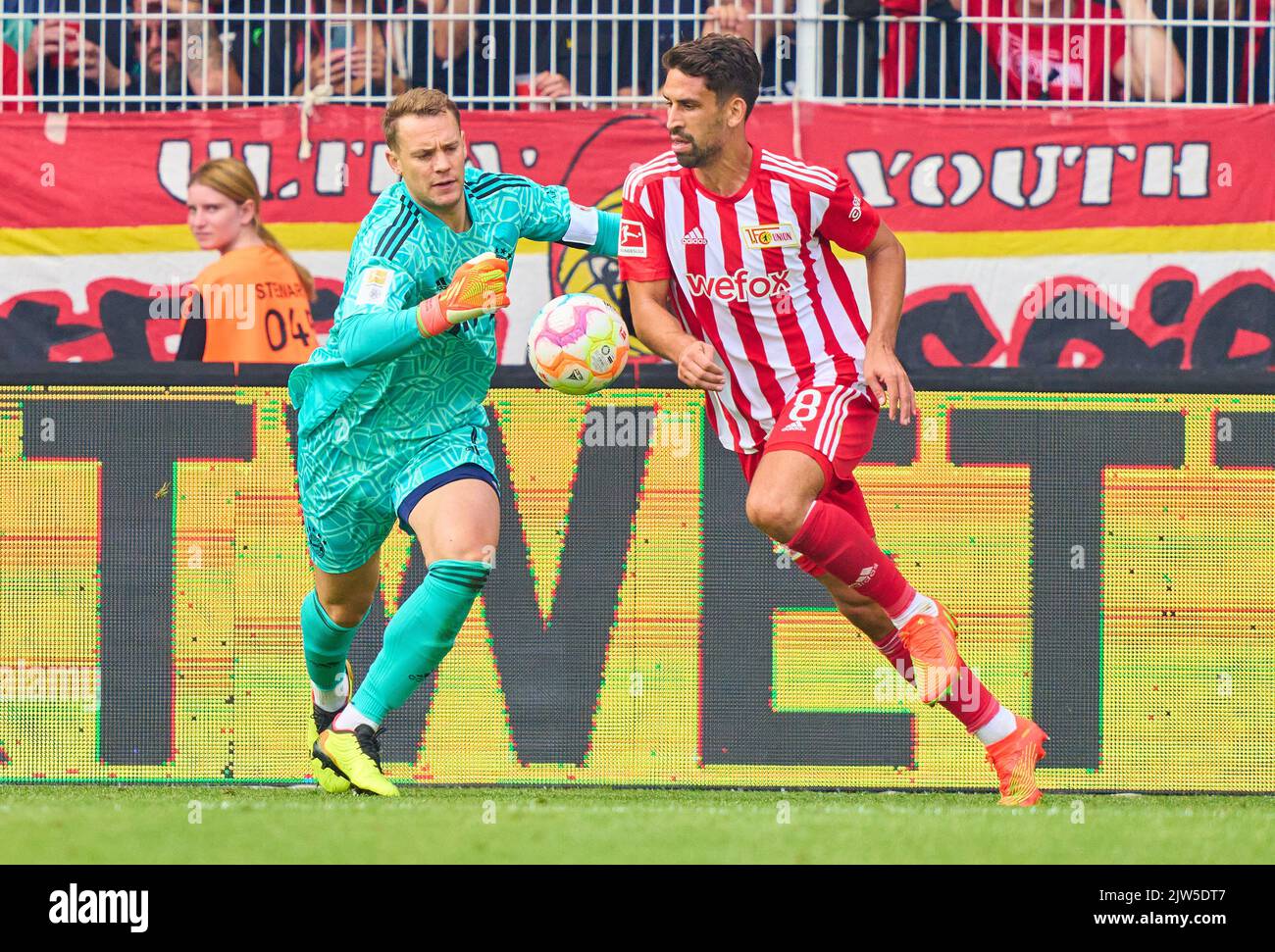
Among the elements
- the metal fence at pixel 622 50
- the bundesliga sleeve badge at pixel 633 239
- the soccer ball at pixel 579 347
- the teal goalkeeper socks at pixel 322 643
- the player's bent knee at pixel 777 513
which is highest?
the metal fence at pixel 622 50

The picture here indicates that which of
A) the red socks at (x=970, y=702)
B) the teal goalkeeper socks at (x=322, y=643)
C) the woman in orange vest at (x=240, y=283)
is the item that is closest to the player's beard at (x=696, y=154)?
the red socks at (x=970, y=702)

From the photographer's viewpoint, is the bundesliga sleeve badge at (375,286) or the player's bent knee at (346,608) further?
the player's bent knee at (346,608)

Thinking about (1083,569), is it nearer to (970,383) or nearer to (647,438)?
(970,383)

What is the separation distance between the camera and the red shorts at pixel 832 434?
18.6 ft

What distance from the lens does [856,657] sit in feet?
20.4

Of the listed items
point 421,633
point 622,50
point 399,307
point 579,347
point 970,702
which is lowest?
point 970,702

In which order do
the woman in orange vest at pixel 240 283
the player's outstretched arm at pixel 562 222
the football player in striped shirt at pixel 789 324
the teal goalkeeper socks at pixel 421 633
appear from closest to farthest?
the teal goalkeeper socks at pixel 421 633
the football player in striped shirt at pixel 789 324
the player's outstretched arm at pixel 562 222
the woman in orange vest at pixel 240 283

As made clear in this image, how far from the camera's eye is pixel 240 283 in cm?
944

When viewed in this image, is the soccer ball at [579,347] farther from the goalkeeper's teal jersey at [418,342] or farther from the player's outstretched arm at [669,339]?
the goalkeeper's teal jersey at [418,342]

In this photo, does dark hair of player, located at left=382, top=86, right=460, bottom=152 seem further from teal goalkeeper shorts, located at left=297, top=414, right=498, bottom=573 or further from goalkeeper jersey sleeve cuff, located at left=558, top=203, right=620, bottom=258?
teal goalkeeper shorts, located at left=297, top=414, right=498, bottom=573

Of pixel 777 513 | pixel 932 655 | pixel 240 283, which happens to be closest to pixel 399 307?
pixel 777 513

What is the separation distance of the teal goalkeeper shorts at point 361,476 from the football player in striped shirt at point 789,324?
70cm

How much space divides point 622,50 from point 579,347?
4.67 m

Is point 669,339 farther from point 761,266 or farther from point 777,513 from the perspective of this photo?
A: point 777,513
